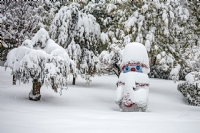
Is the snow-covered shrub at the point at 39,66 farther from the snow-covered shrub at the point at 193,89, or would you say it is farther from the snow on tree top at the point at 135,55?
Result: the snow-covered shrub at the point at 193,89

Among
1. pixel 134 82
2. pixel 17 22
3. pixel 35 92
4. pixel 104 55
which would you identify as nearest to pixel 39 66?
pixel 35 92

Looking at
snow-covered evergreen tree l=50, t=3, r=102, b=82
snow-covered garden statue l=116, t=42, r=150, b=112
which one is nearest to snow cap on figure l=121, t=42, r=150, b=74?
snow-covered garden statue l=116, t=42, r=150, b=112

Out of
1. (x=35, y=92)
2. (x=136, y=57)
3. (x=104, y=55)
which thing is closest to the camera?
(x=136, y=57)

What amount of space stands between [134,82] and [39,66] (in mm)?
3444

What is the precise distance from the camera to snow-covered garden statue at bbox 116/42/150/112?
26.9 ft

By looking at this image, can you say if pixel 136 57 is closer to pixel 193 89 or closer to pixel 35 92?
pixel 35 92

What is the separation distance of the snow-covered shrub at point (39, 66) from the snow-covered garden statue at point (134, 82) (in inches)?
84.0

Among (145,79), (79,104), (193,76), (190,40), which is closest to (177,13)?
(190,40)

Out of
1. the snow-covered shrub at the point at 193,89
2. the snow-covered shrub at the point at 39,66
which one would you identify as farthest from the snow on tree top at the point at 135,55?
the snow-covered shrub at the point at 193,89

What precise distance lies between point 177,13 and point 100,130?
36.1 feet

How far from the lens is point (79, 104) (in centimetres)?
937

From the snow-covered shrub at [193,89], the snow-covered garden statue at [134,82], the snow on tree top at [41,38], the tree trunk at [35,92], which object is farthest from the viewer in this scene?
the snow-covered shrub at [193,89]

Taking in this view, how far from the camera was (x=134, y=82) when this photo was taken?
8289mm

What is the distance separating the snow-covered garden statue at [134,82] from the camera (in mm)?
8203
